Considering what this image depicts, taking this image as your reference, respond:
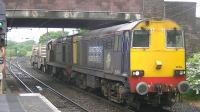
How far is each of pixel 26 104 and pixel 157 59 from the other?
507 centimetres

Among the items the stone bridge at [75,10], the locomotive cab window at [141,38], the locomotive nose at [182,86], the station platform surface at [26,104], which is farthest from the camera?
the stone bridge at [75,10]

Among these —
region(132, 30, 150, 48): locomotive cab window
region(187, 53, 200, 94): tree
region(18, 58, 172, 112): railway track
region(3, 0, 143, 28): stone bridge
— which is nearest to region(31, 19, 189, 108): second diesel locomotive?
region(132, 30, 150, 48): locomotive cab window

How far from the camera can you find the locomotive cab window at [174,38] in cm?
1717

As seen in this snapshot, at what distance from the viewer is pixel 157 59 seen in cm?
1675

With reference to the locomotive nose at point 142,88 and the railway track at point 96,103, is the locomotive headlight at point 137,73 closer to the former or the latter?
the locomotive nose at point 142,88

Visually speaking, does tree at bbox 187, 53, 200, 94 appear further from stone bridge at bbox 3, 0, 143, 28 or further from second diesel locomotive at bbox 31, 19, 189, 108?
stone bridge at bbox 3, 0, 143, 28

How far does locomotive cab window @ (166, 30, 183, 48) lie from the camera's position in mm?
17172

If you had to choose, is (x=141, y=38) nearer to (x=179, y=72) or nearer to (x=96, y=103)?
(x=179, y=72)

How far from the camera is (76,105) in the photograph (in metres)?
19.8

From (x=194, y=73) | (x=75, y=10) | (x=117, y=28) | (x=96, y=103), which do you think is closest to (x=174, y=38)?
(x=117, y=28)

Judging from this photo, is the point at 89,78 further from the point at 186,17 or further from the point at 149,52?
the point at 186,17

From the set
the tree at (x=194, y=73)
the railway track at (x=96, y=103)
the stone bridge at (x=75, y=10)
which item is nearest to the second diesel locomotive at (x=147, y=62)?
the railway track at (x=96, y=103)

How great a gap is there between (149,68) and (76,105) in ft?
14.4

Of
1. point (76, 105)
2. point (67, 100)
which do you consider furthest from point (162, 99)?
point (67, 100)
